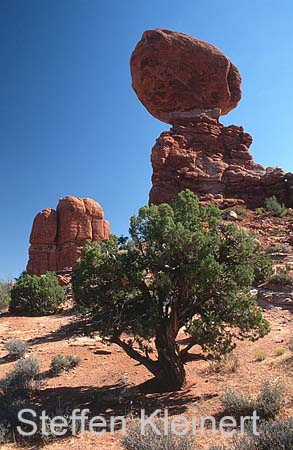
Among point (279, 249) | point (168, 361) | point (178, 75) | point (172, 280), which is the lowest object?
point (168, 361)

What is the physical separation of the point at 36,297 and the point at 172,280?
479 inches

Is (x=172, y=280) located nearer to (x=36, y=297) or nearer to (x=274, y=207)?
(x=36, y=297)

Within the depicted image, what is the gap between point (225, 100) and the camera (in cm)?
3481

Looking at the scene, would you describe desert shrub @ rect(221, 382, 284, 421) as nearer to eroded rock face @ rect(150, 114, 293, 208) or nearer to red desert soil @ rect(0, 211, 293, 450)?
red desert soil @ rect(0, 211, 293, 450)

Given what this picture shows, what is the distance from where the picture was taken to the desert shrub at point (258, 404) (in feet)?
19.6

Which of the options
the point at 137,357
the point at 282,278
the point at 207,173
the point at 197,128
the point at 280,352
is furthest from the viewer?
the point at 197,128

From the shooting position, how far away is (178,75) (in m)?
34.0

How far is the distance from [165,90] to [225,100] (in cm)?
595

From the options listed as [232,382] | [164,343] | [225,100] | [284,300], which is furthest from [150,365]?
[225,100]

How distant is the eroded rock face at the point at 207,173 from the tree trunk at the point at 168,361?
68.7ft

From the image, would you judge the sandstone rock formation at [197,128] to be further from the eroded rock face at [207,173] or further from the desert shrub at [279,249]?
the desert shrub at [279,249]

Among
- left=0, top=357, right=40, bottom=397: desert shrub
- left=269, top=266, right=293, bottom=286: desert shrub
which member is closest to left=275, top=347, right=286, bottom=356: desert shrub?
left=269, top=266, right=293, bottom=286: desert shrub

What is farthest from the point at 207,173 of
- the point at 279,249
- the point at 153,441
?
the point at 153,441

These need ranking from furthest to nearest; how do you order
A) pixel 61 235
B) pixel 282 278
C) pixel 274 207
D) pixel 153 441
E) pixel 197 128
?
pixel 197 128, pixel 61 235, pixel 274 207, pixel 282 278, pixel 153 441
